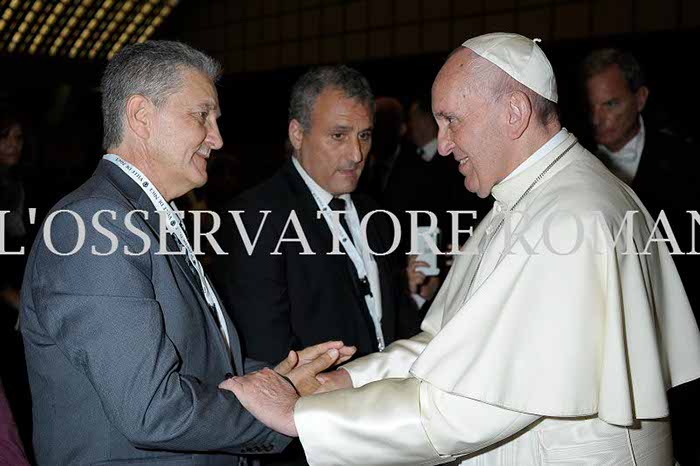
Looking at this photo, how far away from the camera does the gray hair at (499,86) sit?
2.02 metres

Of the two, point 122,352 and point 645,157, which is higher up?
point 645,157

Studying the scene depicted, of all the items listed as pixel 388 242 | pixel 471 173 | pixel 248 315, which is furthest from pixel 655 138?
pixel 248 315

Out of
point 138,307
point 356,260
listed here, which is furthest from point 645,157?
point 138,307

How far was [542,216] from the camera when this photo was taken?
191 centimetres

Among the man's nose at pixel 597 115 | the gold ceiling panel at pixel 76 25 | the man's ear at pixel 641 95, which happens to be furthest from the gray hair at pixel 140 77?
the gold ceiling panel at pixel 76 25

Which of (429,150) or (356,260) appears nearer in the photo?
(356,260)

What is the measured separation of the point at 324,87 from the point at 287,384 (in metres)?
1.35

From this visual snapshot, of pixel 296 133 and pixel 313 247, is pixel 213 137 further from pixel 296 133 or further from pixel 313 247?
pixel 296 133

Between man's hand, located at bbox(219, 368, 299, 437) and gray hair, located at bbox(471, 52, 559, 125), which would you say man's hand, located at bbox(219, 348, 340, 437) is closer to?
man's hand, located at bbox(219, 368, 299, 437)

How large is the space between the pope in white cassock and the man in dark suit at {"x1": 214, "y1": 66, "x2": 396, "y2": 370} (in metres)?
0.81

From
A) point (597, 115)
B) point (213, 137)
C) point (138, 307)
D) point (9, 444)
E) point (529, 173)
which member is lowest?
point (9, 444)

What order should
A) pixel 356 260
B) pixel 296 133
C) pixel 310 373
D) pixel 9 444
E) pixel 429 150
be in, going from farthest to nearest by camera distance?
pixel 429 150 < pixel 296 133 < pixel 356 260 < pixel 310 373 < pixel 9 444

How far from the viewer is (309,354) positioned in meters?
2.33

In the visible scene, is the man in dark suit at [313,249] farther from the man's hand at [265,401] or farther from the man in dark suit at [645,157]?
the man in dark suit at [645,157]
